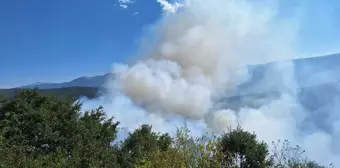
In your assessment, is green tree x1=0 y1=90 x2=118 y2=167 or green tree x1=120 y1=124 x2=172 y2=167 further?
green tree x1=120 y1=124 x2=172 y2=167

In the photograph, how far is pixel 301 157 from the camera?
79.8 feet

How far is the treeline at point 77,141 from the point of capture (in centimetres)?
2983

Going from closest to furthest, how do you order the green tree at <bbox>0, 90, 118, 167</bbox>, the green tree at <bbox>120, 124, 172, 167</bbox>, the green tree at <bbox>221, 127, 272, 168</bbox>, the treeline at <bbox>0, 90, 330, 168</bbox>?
1. the treeline at <bbox>0, 90, 330, 168</bbox>
2. the green tree at <bbox>0, 90, 118, 167</bbox>
3. the green tree at <bbox>221, 127, 272, 168</bbox>
4. the green tree at <bbox>120, 124, 172, 167</bbox>

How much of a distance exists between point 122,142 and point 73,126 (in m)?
11.5

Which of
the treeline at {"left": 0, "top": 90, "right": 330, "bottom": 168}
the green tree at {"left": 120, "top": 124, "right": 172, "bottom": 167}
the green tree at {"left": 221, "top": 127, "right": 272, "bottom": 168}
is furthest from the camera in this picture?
the green tree at {"left": 120, "top": 124, "right": 172, "bottom": 167}

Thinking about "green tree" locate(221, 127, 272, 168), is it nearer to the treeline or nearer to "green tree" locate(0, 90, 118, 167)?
the treeline

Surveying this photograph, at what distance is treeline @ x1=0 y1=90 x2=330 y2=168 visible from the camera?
2983 cm

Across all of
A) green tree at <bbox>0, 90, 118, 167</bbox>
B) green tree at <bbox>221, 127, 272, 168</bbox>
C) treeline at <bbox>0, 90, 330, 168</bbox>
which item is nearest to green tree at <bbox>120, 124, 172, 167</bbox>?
treeline at <bbox>0, 90, 330, 168</bbox>

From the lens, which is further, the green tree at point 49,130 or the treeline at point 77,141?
the green tree at point 49,130

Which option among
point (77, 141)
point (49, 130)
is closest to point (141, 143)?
point (77, 141)

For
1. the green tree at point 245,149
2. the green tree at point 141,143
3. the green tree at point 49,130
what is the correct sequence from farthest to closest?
the green tree at point 141,143 < the green tree at point 245,149 < the green tree at point 49,130

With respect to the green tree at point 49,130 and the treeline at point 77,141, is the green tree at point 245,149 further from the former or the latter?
the green tree at point 49,130

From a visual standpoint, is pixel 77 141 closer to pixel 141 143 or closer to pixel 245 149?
pixel 141 143

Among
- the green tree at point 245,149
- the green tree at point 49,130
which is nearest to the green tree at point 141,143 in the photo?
the green tree at point 49,130
